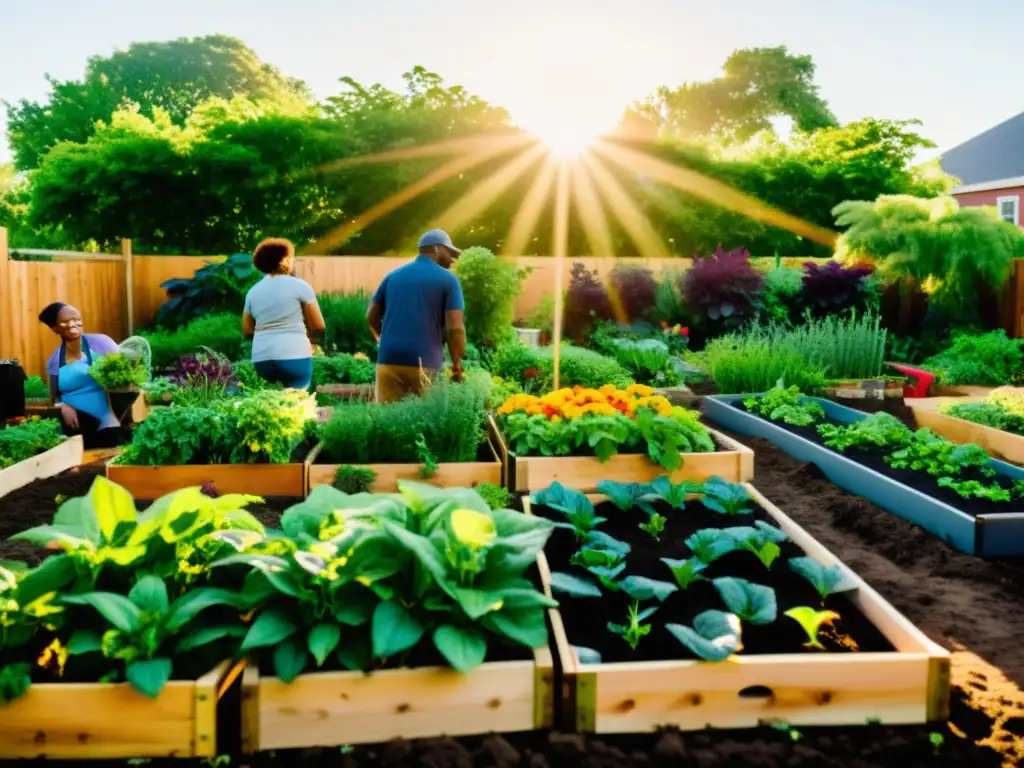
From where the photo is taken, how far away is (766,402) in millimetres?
7977

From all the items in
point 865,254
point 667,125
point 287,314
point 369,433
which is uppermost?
point 667,125

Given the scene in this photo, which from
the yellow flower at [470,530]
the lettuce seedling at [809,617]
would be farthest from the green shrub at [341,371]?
the lettuce seedling at [809,617]

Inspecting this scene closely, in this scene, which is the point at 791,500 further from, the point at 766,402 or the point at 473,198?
the point at 473,198

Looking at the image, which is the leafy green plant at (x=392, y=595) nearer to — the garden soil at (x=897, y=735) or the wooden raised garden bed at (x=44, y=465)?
the garden soil at (x=897, y=735)

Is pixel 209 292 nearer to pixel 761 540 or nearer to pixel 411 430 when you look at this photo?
pixel 411 430

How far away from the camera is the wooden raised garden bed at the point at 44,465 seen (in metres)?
5.41

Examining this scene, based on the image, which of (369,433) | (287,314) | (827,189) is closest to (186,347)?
(287,314)

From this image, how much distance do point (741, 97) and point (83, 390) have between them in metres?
34.5

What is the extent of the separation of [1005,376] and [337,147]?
48.4 ft

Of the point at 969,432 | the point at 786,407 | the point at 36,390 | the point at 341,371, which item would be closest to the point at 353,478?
the point at 786,407

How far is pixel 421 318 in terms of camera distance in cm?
584

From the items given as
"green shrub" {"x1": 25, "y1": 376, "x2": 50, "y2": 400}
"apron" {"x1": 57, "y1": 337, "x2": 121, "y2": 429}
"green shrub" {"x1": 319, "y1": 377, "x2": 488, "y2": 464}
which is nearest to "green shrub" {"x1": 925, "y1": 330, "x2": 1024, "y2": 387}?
"green shrub" {"x1": 319, "y1": 377, "x2": 488, "y2": 464}

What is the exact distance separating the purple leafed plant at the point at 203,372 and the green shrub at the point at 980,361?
7.78 m

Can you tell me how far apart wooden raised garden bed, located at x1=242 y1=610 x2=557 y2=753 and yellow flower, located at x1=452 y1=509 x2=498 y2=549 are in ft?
1.16
